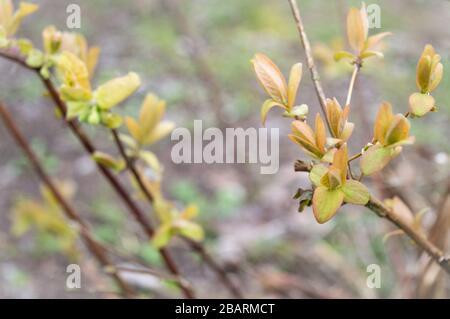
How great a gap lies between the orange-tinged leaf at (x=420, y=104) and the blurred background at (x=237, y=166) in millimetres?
326

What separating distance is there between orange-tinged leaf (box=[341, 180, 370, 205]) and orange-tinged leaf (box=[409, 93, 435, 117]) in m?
0.08

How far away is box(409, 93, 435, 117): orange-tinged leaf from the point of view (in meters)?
0.52

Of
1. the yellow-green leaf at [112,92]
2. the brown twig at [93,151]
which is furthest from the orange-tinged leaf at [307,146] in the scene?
the brown twig at [93,151]

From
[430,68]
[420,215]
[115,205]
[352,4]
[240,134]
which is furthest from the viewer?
[352,4]

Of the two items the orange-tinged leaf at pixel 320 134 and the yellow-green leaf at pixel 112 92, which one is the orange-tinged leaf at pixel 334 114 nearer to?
the orange-tinged leaf at pixel 320 134

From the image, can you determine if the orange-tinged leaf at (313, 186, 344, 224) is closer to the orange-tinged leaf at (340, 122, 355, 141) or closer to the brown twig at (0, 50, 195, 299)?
the orange-tinged leaf at (340, 122, 355, 141)

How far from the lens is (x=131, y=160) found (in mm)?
779

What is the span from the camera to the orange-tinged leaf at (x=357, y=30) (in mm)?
628

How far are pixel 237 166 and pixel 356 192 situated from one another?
150cm

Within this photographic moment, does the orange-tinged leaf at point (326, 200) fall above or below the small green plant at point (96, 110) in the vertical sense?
below

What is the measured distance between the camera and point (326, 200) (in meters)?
0.53
